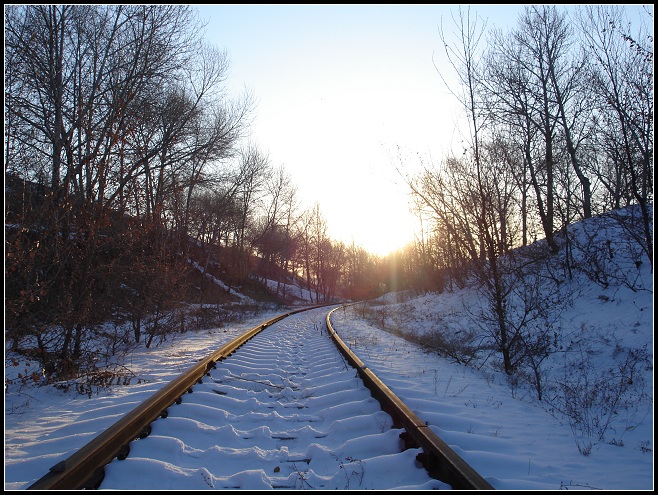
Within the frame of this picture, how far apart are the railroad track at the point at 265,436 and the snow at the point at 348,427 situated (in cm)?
1

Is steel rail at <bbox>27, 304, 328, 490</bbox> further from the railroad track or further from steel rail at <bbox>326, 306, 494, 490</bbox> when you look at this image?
steel rail at <bbox>326, 306, 494, 490</bbox>

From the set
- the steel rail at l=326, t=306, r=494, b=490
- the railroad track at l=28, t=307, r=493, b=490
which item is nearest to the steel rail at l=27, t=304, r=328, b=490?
the railroad track at l=28, t=307, r=493, b=490

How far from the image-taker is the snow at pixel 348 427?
2555mm

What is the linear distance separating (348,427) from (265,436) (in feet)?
2.33

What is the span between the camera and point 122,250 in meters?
7.95

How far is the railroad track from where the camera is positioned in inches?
97.0

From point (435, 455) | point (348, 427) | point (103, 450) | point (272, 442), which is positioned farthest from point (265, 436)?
point (435, 455)

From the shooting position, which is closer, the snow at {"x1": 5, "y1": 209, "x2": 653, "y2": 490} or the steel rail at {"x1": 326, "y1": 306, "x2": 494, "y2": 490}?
the steel rail at {"x1": 326, "y1": 306, "x2": 494, "y2": 490}

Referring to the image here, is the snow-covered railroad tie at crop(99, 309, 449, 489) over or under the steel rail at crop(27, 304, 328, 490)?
under

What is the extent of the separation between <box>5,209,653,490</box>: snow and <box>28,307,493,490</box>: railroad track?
0.01 meters

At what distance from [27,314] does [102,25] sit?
11625mm

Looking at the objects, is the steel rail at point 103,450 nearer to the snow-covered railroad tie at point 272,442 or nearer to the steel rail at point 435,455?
the snow-covered railroad tie at point 272,442

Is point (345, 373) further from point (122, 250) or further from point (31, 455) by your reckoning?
point (122, 250)

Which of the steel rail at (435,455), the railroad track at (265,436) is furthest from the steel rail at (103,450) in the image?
the steel rail at (435,455)
